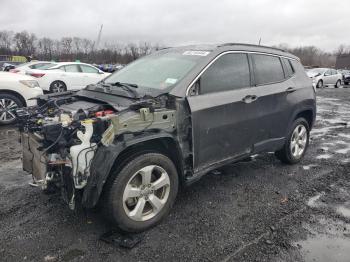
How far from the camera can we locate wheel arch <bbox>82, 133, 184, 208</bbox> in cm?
277

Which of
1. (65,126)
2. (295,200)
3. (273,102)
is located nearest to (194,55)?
(273,102)

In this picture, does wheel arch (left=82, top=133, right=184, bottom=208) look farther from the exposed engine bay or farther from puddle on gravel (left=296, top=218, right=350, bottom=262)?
puddle on gravel (left=296, top=218, right=350, bottom=262)

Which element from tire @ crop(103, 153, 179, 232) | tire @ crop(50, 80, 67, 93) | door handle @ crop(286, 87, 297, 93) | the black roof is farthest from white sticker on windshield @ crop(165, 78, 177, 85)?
tire @ crop(50, 80, 67, 93)

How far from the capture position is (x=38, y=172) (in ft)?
10.4

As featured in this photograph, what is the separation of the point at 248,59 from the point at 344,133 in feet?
16.6

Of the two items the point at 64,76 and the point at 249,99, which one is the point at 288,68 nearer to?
the point at 249,99

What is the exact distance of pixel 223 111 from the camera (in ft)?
12.1

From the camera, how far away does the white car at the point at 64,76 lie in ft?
39.3

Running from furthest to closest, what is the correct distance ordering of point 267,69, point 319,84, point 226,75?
point 319,84
point 267,69
point 226,75

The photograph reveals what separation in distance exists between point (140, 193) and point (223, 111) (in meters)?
1.34

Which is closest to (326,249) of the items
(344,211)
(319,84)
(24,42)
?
(344,211)

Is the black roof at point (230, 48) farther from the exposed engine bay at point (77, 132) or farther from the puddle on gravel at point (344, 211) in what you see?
the puddle on gravel at point (344, 211)

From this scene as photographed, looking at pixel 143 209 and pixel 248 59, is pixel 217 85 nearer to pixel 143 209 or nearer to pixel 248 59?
pixel 248 59

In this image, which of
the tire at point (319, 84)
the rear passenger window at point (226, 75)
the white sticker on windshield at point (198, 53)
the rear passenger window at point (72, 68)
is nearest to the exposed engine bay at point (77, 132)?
the rear passenger window at point (226, 75)
